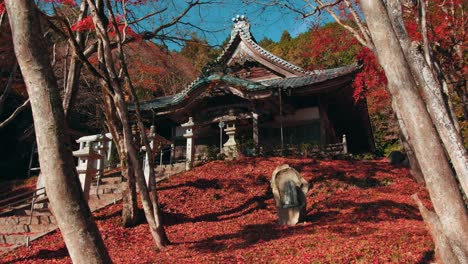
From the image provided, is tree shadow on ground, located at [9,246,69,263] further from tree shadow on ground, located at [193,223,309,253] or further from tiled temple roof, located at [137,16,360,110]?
tiled temple roof, located at [137,16,360,110]

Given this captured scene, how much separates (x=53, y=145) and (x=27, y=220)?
8.82 m

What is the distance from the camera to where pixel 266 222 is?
1080 cm

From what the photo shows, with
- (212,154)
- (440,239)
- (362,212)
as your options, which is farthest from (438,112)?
(212,154)

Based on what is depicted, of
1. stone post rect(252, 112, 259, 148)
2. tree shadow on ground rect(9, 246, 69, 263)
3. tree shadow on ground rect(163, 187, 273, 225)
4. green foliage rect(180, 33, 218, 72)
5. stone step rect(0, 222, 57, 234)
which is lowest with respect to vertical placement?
tree shadow on ground rect(9, 246, 69, 263)

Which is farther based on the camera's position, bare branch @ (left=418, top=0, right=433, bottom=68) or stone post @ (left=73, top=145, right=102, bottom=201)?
stone post @ (left=73, top=145, right=102, bottom=201)

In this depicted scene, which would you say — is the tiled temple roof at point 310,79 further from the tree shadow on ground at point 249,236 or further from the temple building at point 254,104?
the tree shadow on ground at point 249,236

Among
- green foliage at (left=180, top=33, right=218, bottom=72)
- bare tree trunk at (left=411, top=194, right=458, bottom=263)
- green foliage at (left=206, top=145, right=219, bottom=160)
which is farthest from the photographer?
green foliage at (left=180, top=33, right=218, bottom=72)

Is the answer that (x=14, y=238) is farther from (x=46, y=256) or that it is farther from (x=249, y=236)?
(x=249, y=236)

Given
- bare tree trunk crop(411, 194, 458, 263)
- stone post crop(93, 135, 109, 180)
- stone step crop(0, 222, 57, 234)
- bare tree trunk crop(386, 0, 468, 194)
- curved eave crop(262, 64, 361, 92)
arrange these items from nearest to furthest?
1. bare tree trunk crop(411, 194, 458, 263)
2. bare tree trunk crop(386, 0, 468, 194)
3. stone step crop(0, 222, 57, 234)
4. stone post crop(93, 135, 109, 180)
5. curved eave crop(262, 64, 361, 92)

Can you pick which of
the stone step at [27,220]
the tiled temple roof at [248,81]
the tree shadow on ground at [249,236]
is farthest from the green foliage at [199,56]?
the tree shadow on ground at [249,236]

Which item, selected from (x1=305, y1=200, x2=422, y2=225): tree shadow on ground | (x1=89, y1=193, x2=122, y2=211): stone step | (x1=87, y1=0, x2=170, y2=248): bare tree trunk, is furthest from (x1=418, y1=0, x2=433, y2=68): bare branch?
(x1=89, y1=193, x2=122, y2=211): stone step

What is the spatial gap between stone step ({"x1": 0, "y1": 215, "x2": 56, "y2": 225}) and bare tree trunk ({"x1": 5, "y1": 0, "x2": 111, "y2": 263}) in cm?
818

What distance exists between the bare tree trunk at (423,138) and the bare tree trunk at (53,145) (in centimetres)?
353

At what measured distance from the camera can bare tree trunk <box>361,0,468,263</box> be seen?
13.6 feet
